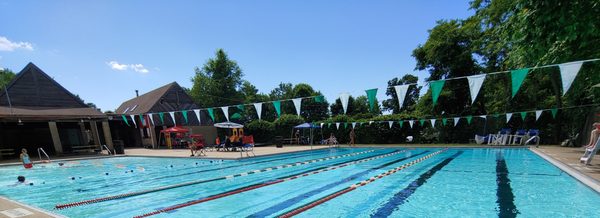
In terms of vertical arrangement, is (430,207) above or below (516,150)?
above

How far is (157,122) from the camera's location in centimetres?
2488

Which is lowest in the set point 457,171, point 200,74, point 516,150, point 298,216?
point 516,150

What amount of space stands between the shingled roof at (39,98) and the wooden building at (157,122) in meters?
4.11

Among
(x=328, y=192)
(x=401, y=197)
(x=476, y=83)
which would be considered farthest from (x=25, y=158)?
(x=476, y=83)

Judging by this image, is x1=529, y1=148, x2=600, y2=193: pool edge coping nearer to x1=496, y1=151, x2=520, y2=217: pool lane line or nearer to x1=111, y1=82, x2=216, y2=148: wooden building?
x1=496, y1=151, x2=520, y2=217: pool lane line

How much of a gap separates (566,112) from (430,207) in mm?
16990

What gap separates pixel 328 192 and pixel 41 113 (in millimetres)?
18167

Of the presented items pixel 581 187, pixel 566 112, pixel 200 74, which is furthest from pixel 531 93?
pixel 200 74

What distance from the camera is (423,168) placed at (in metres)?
10.5

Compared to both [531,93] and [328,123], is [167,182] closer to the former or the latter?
[328,123]

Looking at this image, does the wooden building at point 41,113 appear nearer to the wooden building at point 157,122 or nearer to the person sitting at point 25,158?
the wooden building at point 157,122

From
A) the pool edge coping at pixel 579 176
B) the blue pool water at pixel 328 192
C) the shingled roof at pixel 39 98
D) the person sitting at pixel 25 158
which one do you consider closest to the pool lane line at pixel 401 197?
the blue pool water at pixel 328 192

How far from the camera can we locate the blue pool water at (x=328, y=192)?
559 centimetres

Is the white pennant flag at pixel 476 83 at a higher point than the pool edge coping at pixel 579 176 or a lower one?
higher
